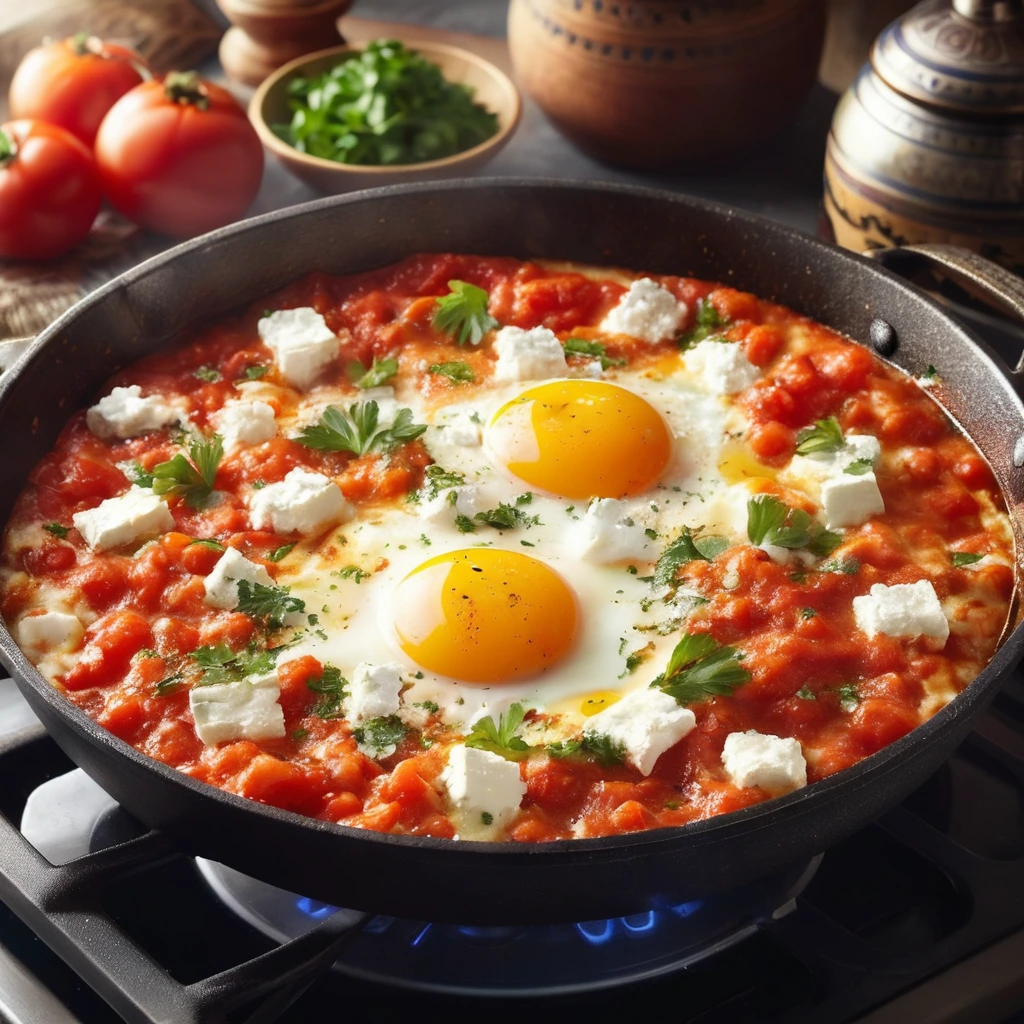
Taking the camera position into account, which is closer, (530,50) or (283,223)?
(283,223)

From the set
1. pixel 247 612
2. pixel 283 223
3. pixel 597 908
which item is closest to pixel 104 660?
pixel 247 612

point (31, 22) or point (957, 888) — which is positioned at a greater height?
point (31, 22)

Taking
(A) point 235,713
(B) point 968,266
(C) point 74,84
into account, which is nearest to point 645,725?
(A) point 235,713

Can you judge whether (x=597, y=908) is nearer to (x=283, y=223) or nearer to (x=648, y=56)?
(x=283, y=223)

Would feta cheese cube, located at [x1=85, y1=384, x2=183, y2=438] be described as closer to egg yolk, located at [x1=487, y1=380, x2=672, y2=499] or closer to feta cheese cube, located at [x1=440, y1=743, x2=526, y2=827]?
egg yolk, located at [x1=487, y1=380, x2=672, y2=499]

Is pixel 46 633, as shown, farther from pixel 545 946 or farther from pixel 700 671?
pixel 700 671

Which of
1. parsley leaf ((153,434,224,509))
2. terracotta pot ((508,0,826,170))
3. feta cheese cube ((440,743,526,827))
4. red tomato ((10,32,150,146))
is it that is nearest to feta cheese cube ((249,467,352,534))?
parsley leaf ((153,434,224,509))
